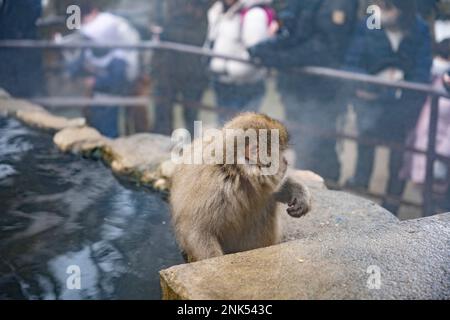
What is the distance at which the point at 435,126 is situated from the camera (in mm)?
4602

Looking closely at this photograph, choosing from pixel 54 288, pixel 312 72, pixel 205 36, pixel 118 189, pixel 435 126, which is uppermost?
pixel 205 36

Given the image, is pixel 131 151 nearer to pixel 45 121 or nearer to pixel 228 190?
pixel 45 121

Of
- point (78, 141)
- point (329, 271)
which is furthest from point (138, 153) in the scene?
point (329, 271)

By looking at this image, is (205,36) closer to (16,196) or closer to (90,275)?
(16,196)

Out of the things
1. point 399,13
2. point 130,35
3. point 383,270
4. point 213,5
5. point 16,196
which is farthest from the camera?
point 130,35

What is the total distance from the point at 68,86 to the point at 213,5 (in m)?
2.14

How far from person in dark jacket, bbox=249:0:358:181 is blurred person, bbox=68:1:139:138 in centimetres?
191

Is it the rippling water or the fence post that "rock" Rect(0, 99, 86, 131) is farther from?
the fence post

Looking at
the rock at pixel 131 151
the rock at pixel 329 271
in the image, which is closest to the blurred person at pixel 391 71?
the rock at pixel 131 151

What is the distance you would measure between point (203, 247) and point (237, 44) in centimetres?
359

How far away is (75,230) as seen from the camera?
2.92 meters

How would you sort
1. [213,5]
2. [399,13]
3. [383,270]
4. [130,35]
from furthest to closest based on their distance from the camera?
[130,35]
[213,5]
[399,13]
[383,270]

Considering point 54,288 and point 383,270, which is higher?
point 383,270

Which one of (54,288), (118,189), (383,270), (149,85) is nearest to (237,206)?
(383,270)
